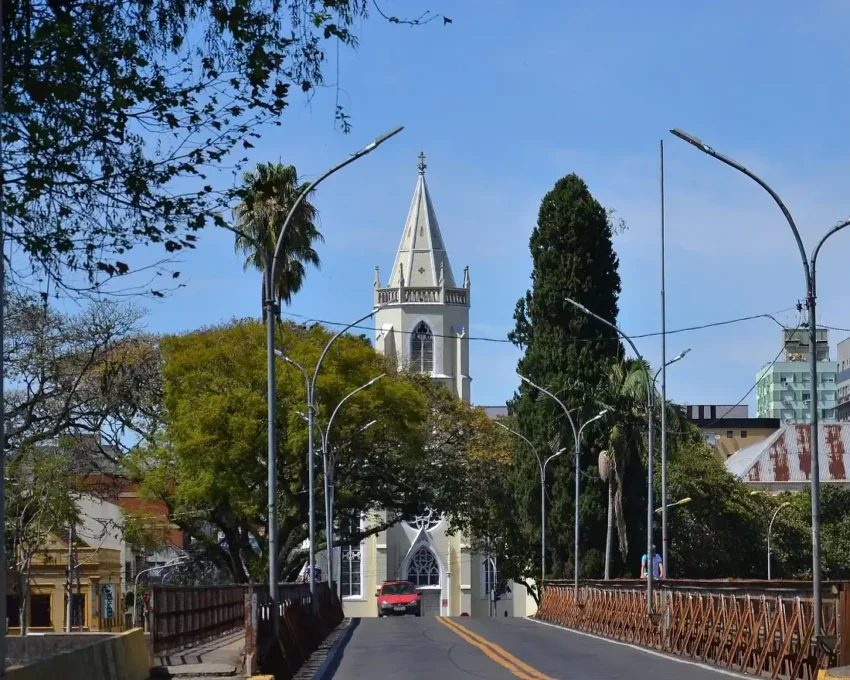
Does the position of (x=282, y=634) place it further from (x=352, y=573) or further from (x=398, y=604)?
(x=352, y=573)

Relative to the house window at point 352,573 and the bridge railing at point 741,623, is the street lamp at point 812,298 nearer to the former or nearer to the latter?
the bridge railing at point 741,623

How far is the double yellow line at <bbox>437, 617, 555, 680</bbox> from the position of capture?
834 inches

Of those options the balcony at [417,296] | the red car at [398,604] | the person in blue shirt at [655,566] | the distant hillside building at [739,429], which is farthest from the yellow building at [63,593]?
the distant hillside building at [739,429]

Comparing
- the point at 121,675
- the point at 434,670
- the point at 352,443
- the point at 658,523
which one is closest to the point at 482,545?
the point at 658,523

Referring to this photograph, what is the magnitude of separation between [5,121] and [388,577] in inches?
4090

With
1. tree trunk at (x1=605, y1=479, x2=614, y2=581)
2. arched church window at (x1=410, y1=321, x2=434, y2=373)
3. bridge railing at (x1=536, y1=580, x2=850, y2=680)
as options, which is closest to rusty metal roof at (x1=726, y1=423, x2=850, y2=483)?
arched church window at (x1=410, y1=321, x2=434, y2=373)

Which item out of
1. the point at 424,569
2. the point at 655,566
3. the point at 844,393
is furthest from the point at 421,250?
the point at 655,566

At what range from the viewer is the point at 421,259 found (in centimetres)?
13988

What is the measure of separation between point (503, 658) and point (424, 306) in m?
113

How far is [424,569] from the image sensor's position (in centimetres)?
11588

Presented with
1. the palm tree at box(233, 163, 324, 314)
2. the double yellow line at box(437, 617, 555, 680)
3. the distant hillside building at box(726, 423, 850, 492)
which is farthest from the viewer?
the distant hillside building at box(726, 423, 850, 492)

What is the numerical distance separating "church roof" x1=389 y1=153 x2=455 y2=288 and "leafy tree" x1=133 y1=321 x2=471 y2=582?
78.3 metres

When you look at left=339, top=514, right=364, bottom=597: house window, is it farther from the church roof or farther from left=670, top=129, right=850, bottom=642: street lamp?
left=670, top=129, right=850, bottom=642: street lamp

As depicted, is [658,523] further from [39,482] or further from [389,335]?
[389,335]
